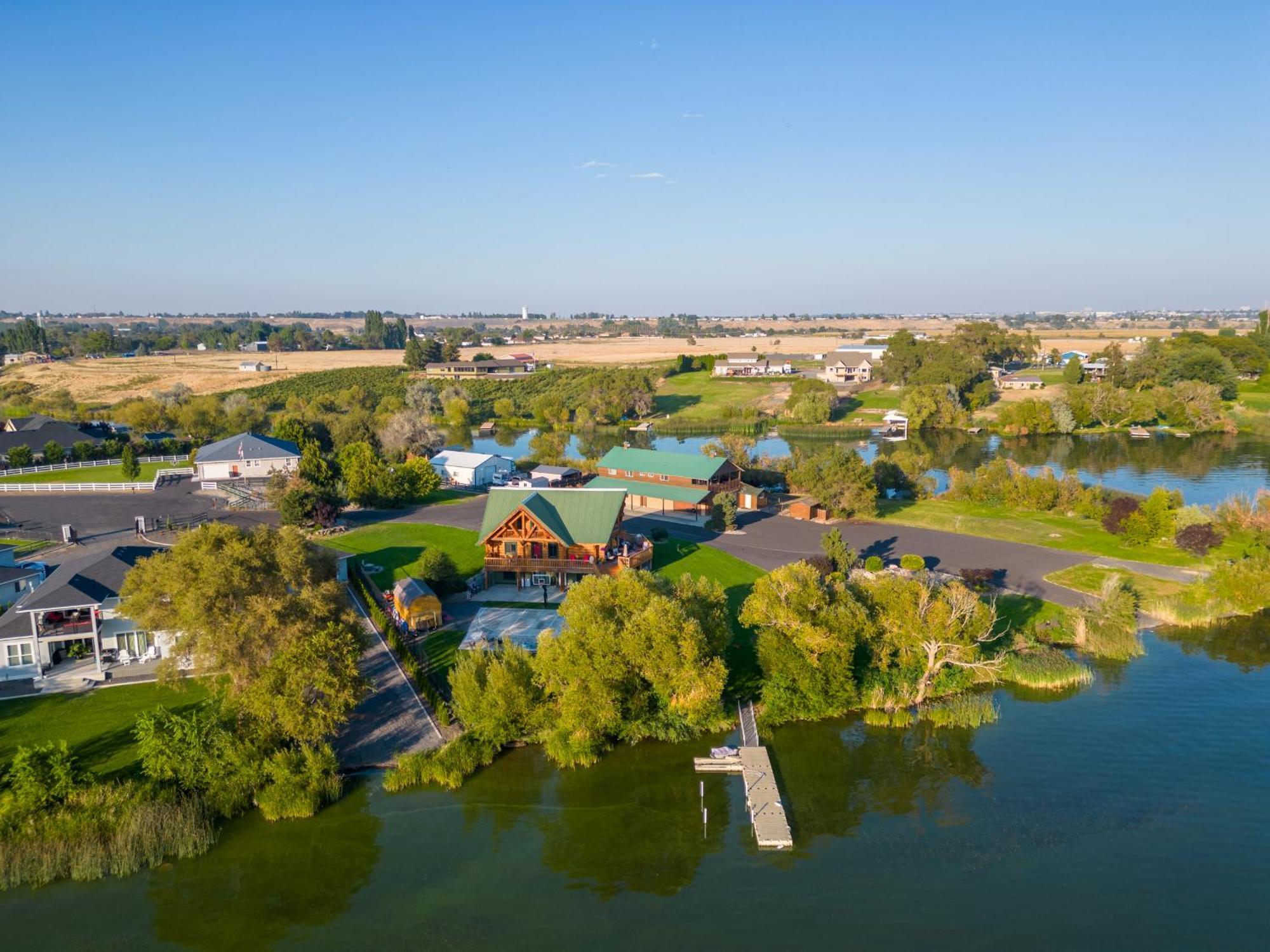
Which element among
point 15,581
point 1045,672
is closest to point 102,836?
point 15,581

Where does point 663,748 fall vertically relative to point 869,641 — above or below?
below

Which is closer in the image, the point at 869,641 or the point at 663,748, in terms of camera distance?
the point at 663,748

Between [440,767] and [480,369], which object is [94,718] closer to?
[440,767]

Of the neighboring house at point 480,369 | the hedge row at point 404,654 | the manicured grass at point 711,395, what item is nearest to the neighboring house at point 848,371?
the manicured grass at point 711,395

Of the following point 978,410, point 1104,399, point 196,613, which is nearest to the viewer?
point 196,613

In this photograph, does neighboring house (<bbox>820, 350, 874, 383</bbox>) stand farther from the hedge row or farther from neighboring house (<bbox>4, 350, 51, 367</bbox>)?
neighboring house (<bbox>4, 350, 51, 367</bbox>)

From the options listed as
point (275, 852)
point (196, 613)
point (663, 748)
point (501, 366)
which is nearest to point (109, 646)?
point (196, 613)

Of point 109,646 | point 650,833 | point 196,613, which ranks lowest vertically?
point 650,833

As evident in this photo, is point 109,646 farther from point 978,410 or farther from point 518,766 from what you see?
point 978,410

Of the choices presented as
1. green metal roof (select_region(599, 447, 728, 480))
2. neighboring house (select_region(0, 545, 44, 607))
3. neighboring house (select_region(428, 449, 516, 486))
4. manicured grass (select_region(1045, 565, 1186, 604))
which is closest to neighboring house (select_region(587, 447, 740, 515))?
green metal roof (select_region(599, 447, 728, 480))
